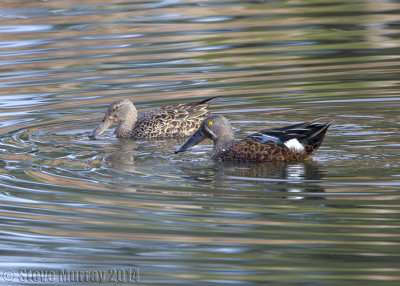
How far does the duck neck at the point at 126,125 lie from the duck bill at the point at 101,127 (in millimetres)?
133

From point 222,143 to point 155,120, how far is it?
5.78 ft

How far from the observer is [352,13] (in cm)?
1691

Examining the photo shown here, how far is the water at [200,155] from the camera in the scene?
6039 mm

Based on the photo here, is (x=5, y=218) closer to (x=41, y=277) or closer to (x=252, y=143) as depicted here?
(x=41, y=277)

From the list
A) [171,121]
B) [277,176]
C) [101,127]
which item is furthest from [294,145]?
[101,127]

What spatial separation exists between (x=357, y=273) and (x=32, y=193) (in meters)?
3.18

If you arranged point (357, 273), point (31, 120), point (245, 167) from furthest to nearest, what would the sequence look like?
point (31, 120)
point (245, 167)
point (357, 273)

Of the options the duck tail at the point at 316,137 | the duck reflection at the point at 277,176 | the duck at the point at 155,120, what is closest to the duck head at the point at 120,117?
the duck at the point at 155,120

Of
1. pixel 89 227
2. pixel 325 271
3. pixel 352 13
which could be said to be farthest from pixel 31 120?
pixel 352 13

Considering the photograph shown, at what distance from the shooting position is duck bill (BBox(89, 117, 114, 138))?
411 inches

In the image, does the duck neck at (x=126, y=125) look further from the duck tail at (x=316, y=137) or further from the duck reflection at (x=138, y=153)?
the duck tail at (x=316, y=137)

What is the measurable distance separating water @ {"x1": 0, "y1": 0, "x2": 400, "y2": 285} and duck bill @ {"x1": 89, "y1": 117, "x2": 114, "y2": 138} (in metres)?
0.12

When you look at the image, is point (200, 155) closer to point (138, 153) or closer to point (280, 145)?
point (138, 153)

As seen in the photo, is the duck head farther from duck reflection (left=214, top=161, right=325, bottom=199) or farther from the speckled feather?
duck reflection (left=214, top=161, right=325, bottom=199)
